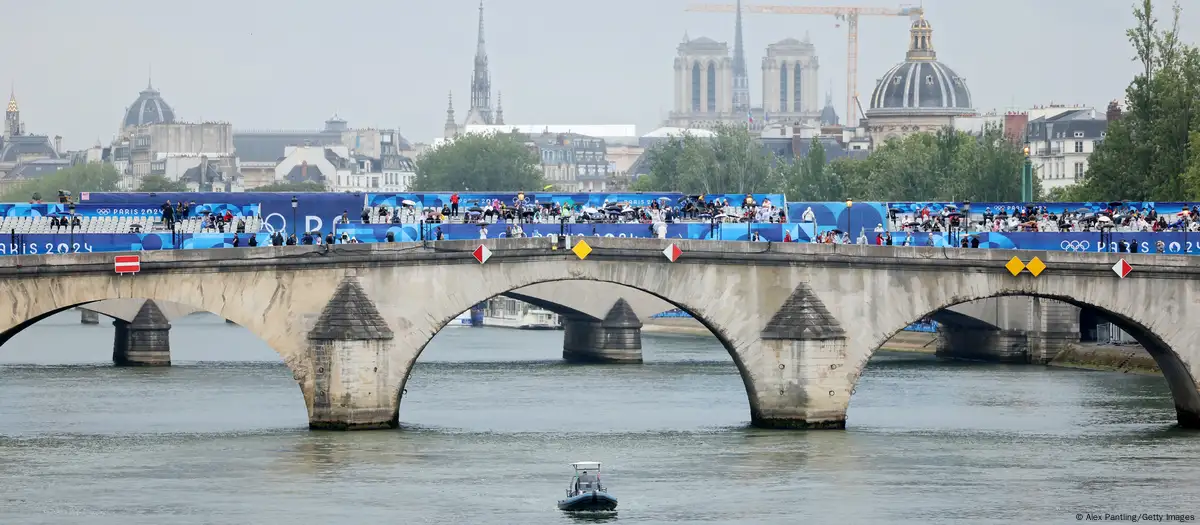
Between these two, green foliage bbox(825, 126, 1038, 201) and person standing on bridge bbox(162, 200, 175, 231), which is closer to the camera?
person standing on bridge bbox(162, 200, 175, 231)

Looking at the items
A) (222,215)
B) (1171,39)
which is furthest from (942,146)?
(222,215)

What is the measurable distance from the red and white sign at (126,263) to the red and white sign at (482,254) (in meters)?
10.1

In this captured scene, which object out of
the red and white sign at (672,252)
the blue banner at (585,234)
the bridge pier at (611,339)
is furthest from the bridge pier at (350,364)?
the bridge pier at (611,339)

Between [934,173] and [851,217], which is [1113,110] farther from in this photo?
[851,217]

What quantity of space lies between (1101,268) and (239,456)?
26.6m

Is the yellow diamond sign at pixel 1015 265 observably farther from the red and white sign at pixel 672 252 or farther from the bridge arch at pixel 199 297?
the bridge arch at pixel 199 297

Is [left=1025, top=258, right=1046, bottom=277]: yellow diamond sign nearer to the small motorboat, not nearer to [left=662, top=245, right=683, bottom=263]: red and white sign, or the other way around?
[left=662, top=245, right=683, bottom=263]: red and white sign

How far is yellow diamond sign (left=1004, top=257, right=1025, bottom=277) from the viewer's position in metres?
74.2

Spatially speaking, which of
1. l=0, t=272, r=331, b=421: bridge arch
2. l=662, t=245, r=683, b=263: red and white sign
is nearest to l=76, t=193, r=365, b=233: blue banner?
l=0, t=272, r=331, b=421: bridge arch

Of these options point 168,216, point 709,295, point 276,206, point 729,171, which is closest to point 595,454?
point 709,295

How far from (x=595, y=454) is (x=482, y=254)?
747 centimetres

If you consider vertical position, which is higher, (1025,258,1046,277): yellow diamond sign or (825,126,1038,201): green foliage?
(825,126,1038,201): green foliage

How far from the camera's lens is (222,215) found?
275 feet

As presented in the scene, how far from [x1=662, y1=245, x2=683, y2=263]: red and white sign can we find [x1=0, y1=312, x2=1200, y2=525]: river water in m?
5.62
